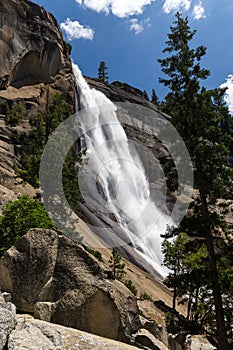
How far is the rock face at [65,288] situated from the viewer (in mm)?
8594

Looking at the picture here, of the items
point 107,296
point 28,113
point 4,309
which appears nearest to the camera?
point 4,309

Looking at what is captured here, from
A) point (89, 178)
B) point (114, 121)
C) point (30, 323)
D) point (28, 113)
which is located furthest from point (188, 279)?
point (114, 121)

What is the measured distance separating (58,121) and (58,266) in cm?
2475

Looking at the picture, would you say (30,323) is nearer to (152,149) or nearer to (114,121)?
(114,121)

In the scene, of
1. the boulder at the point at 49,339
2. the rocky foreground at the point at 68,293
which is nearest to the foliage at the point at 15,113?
the rocky foreground at the point at 68,293

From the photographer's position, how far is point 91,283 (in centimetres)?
910

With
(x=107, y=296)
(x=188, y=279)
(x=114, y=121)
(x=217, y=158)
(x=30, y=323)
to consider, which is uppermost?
(x=114, y=121)

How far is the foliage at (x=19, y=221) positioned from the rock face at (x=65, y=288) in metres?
4.66

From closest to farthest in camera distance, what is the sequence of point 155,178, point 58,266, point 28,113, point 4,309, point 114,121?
point 4,309, point 58,266, point 28,113, point 155,178, point 114,121

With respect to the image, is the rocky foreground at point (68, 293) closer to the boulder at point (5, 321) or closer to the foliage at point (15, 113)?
the boulder at point (5, 321)

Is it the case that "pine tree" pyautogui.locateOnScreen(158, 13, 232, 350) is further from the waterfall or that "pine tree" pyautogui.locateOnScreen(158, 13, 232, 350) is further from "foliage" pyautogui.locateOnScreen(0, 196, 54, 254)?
the waterfall

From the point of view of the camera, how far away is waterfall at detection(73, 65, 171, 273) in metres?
41.3

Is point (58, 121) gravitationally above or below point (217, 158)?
above

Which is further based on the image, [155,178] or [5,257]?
[155,178]
